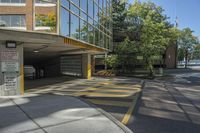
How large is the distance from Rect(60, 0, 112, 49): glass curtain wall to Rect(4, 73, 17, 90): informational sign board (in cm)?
292

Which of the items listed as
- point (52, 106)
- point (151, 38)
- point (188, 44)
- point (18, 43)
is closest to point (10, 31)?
point (18, 43)

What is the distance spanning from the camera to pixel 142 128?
26.9 feet

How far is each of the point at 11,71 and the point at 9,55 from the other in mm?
715

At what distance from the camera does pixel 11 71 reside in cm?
1366

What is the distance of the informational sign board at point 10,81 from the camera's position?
44.5 ft

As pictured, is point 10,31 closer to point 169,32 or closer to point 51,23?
point 51,23

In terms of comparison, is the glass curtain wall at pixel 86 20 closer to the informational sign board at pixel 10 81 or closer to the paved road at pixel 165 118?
the informational sign board at pixel 10 81

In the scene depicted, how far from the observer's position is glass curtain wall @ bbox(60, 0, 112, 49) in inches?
601

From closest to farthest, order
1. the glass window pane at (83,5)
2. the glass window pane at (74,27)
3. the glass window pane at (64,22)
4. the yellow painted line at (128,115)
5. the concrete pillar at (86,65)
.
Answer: the yellow painted line at (128,115) < the glass window pane at (64,22) < the glass window pane at (74,27) < the glass window pane at (83,5) < the concrete pillar at (86,65)

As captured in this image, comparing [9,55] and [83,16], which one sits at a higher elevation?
[83,16]

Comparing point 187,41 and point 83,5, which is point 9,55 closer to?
point 83,5

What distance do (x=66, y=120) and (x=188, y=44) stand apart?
200 ft

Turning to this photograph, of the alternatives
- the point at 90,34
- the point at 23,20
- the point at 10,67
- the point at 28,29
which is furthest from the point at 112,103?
the point at 90,34

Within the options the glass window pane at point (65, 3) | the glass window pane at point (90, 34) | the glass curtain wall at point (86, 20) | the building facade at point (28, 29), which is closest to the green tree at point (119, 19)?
the glass curtain wall at point (86, 20)
